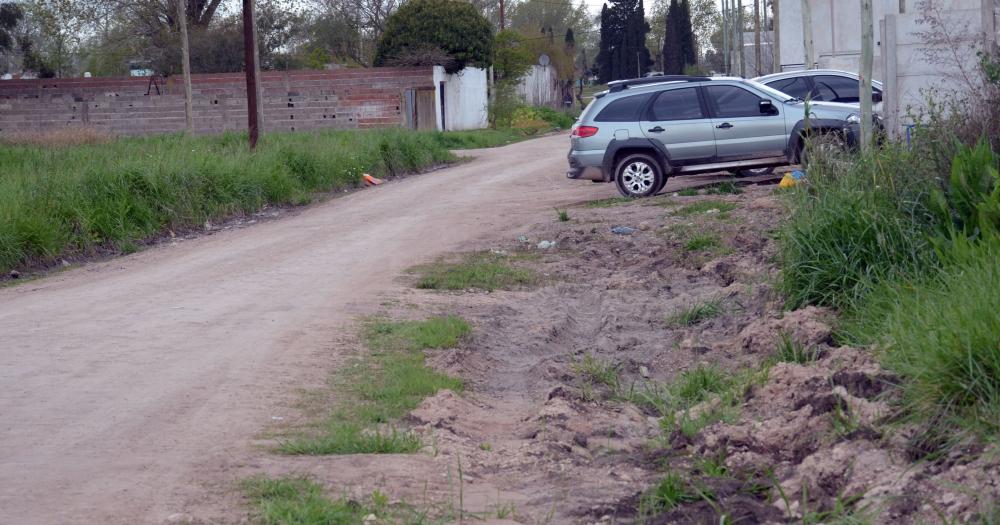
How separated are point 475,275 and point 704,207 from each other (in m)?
4.91

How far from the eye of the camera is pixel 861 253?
7.73 metres

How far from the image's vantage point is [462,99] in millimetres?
46312

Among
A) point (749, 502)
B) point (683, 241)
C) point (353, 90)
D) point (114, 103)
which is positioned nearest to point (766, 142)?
point (683, 241)

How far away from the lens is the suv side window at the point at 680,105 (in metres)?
16.6

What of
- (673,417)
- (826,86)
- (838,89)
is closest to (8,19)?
(826,86)

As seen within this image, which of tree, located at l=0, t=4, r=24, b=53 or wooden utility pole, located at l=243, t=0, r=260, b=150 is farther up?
tree, located at l=0, t=4, r=24, b=53

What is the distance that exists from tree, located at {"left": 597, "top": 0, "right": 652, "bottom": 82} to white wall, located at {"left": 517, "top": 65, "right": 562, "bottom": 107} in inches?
326

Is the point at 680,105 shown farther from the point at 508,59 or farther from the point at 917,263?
the point at 508,59

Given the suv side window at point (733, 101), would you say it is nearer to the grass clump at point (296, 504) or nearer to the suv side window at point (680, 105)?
the suv side window at point (680, 105)

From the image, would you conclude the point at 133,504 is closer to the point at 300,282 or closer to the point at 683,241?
the point at 300,282

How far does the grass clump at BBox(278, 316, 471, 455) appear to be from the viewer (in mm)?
5621

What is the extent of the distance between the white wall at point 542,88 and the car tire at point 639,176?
149ft

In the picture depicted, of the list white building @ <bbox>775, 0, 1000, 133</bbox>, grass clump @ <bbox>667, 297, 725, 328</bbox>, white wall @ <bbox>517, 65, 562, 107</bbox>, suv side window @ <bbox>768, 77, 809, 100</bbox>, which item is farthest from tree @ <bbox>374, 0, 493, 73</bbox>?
grass clump @ <bbox>667, 297, 725, 328</bbox>

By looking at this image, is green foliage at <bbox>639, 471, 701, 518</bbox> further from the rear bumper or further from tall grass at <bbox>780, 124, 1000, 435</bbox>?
the rear bumper
